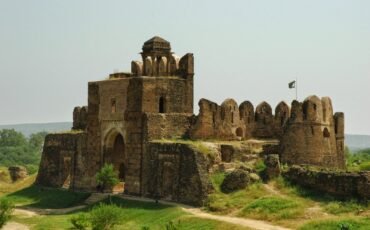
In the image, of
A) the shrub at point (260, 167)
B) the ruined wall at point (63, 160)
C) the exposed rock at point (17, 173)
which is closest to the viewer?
the shrub at point (260, 167)

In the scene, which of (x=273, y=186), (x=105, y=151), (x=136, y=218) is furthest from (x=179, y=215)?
(x=105, y=151)

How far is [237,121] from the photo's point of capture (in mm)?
30484

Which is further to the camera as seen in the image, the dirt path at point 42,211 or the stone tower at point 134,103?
the stone tower at point 134,103

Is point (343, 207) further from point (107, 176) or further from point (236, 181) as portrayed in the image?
point (107, 176)

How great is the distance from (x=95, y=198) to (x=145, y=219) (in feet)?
20.2

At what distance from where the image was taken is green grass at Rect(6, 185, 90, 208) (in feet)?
102

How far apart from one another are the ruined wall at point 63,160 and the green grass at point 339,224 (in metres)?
16.1

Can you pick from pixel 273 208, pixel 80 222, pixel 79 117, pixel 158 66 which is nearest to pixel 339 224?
pixel 273 208

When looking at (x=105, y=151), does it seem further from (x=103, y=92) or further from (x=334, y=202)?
(x=334, y=202)

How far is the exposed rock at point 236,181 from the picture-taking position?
25.1 meters

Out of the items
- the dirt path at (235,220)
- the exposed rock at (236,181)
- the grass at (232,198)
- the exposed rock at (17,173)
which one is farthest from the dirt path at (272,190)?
the exposed rock at (17,173)

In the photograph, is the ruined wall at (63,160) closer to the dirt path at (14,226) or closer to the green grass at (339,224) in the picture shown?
the dirt path at (14,226)

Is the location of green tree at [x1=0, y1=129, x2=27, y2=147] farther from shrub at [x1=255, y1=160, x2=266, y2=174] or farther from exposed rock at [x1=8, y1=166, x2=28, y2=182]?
shrub at [x1=255, y1=160, x2=266, y2=174]

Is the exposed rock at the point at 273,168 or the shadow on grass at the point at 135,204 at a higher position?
the exposed rock at the point at 273,168
